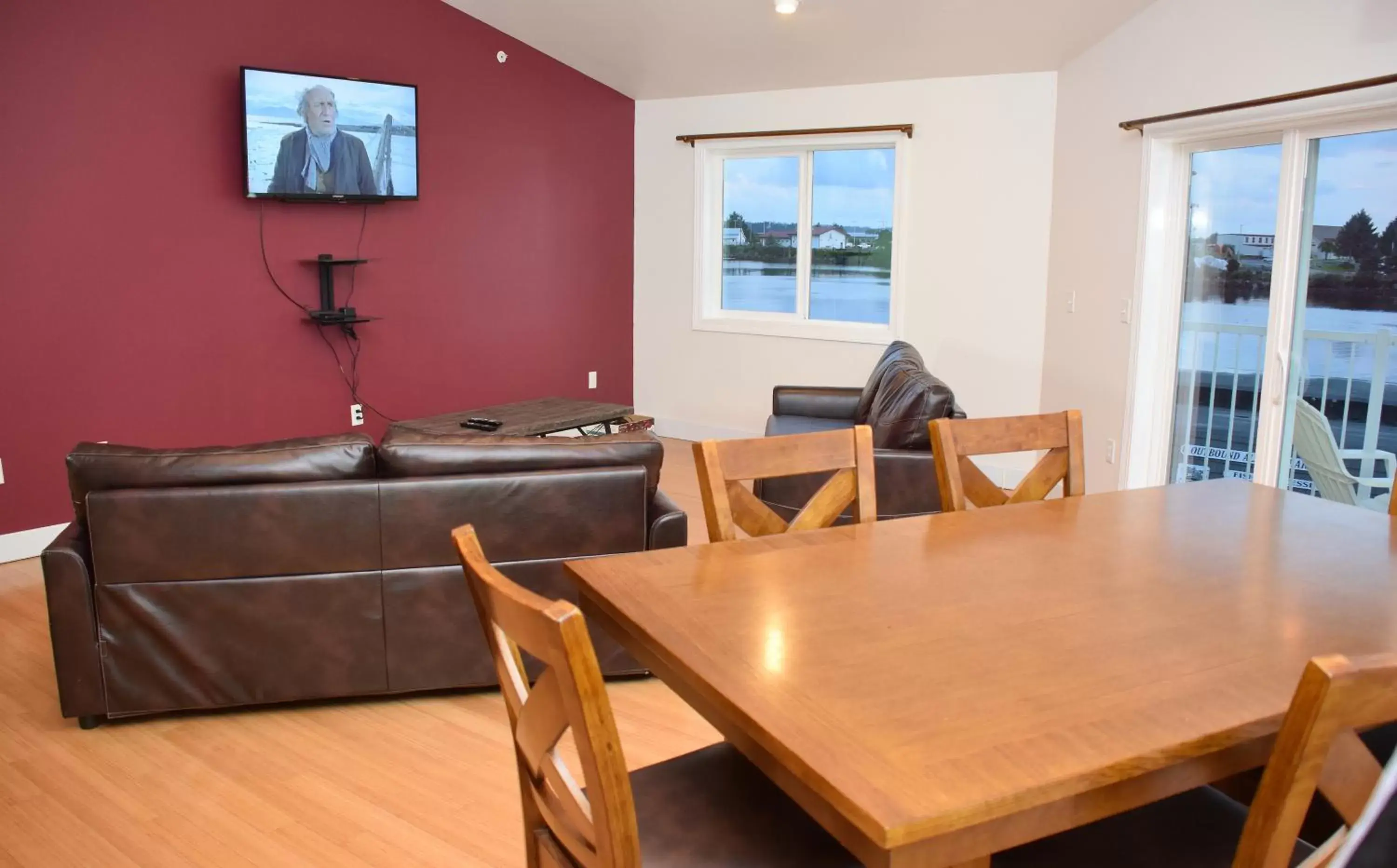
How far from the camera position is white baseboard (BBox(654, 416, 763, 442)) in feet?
24.0

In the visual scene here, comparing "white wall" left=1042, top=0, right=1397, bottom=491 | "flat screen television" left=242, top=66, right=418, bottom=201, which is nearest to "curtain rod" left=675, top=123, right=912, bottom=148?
"white wall" left=1042, top=0, right=1397, bottom=491

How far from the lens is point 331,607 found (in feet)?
10.0

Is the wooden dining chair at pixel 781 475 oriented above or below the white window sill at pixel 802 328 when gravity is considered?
below

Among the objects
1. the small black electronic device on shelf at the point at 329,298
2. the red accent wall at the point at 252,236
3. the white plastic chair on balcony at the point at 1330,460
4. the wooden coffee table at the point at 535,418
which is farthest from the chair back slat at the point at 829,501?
the small black electronic device on shelf at the point at 329,298

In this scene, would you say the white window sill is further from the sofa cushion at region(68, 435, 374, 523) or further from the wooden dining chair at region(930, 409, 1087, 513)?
the sofa cushion at region(68, 435, 374, 523)

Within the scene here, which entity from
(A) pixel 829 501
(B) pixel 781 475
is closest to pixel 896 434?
(A) pixel 829 501

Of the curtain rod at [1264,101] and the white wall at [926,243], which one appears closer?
the curtain rod at [1264,101]

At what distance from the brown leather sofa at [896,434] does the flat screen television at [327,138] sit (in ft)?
8.35

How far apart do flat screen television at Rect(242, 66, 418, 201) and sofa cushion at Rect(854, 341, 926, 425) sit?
279 cm

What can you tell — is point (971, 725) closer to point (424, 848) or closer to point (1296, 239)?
point (424, 848)

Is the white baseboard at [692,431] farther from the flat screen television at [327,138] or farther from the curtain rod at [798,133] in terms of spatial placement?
the flat screen television at [327,138]

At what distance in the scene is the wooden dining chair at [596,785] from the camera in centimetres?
121

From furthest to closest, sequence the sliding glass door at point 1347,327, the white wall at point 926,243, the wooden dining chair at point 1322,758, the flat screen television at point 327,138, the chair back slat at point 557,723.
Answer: the white wall at point 926,243
the flat screen television at point 327,138
the sliding glass door at point 1347,327
the chair back slat at point 557,723
the wooden dining chair at point 1322,758

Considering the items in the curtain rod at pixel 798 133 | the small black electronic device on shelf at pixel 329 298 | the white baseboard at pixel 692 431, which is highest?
the curtain rod at pixel 798 133
